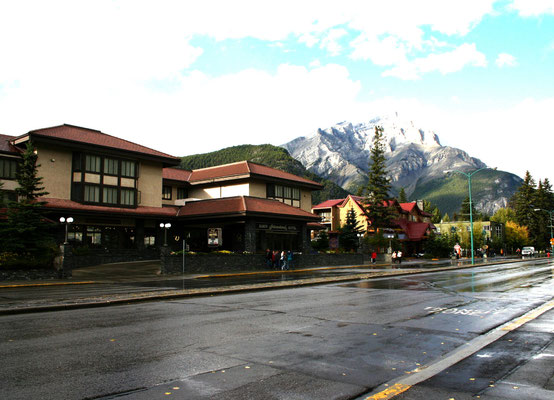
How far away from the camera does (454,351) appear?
7.86 meters

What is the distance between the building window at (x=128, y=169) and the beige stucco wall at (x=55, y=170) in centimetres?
461

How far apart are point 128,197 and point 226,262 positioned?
12.5m

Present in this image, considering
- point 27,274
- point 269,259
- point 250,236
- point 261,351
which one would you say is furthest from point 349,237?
point 261,351

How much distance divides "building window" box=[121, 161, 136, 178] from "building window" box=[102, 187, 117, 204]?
1.84 meters

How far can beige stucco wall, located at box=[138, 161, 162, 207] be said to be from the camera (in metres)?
42.7

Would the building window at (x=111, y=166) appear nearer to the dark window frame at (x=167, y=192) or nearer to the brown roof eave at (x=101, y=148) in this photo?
the brown roof eave at (x=101, y=148)

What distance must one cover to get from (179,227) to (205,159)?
308 feet

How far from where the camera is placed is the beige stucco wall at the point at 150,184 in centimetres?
4272

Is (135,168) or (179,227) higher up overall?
(135,168)

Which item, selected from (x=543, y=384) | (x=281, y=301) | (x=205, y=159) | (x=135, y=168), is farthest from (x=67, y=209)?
(x=205, y=159)

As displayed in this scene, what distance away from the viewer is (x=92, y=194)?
1518 inches

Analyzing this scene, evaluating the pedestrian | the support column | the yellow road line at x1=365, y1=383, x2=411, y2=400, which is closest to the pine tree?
the support column

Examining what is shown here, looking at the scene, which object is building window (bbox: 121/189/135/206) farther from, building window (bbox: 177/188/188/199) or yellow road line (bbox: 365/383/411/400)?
yellow road line (bbox: 365/383/411/400)

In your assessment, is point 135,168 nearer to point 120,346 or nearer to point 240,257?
point 240,257
